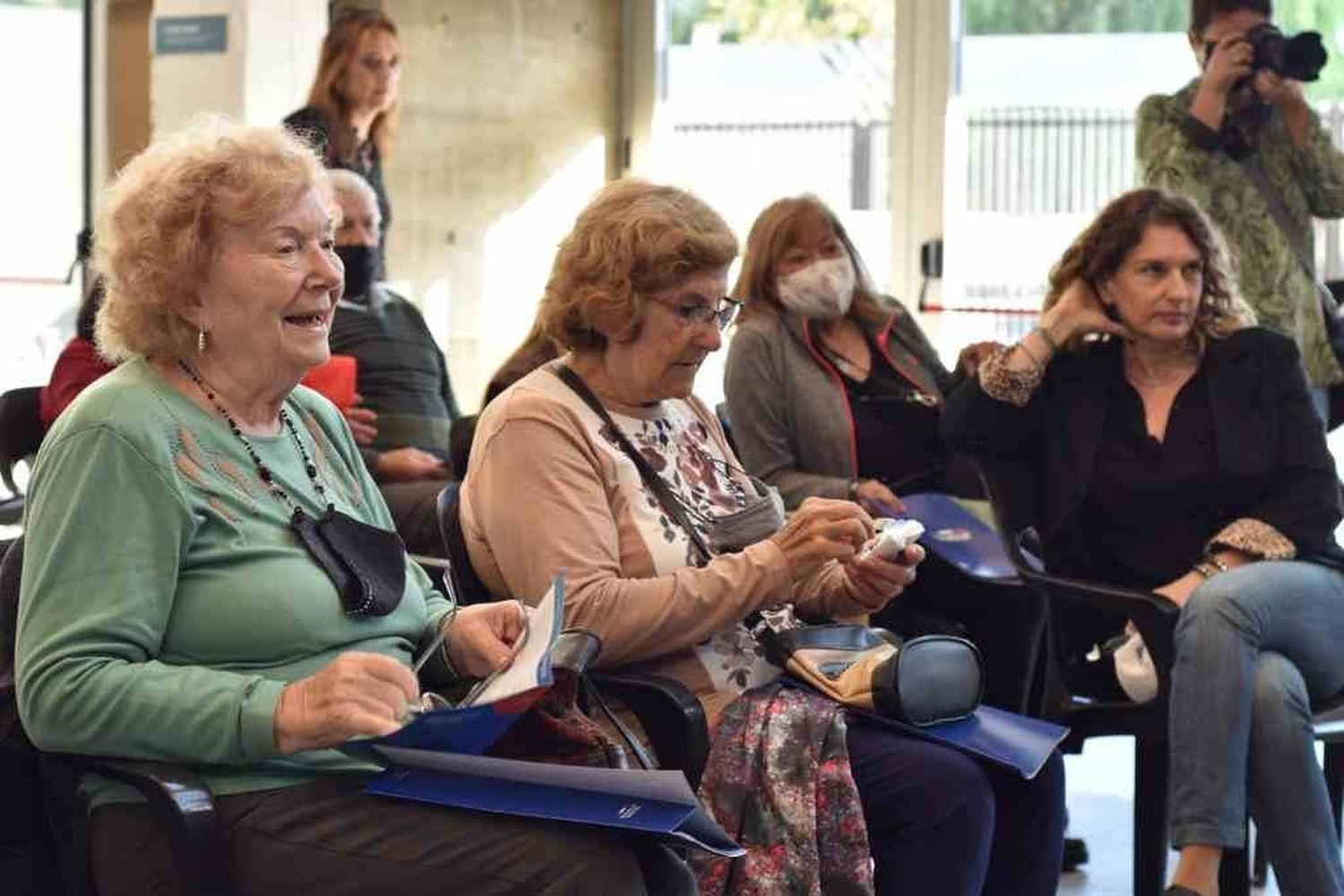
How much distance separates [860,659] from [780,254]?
202 centimetres

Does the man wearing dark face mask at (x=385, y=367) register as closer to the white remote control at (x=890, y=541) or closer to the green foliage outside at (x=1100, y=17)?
the white remote control at (x=890, y=541)

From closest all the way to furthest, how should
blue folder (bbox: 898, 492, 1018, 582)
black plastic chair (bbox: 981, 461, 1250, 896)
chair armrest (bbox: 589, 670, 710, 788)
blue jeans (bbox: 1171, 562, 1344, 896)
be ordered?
chair armrest (bbox: 589, 670, 710, 788)
blue jeans (bbox: 1171, 562, 1344, 896)
black plastic chair (bbox: 981, 461, 1250, 896)
blue folder (bbox: 898, 492, 1018, 582)

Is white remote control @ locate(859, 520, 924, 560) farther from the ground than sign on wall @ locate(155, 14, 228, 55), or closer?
closer

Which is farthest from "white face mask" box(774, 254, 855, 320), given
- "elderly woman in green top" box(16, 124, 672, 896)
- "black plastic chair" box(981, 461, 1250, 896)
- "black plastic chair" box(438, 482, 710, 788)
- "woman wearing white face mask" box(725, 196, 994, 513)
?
"elderly woman in green top" box(16, 124, 672, 896)

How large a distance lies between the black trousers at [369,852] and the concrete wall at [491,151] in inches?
215

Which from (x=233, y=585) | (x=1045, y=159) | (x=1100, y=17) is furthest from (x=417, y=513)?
(x=1100, y=17)

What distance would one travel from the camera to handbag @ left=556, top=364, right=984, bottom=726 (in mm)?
3014

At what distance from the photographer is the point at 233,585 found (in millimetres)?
2436

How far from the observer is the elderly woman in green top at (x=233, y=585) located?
2312mm

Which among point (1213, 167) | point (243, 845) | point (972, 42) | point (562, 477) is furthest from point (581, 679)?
point (972, 42)

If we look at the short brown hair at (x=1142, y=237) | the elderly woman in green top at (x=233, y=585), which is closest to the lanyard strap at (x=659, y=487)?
the elderly woman in green top at (x=233, y=585)

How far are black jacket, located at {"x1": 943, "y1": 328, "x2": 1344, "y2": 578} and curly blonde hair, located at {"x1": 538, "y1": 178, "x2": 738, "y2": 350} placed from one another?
1158 millimetres

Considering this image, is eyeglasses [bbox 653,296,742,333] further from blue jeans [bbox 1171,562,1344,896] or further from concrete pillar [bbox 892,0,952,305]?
concrete pillar [bbox 892,0,952,305]

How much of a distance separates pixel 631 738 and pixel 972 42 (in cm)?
511
